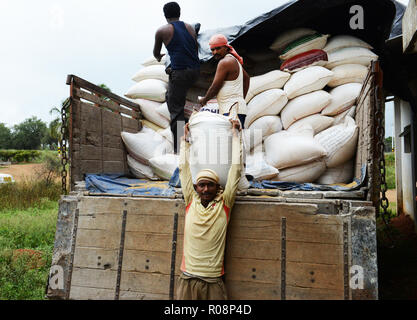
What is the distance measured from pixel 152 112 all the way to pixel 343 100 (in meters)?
2.03

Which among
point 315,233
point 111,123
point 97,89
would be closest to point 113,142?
point 111,123

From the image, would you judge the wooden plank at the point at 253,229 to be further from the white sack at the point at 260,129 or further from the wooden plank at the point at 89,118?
the wooden plank at the point at 89,118

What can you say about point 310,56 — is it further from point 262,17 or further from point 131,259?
point 131,259

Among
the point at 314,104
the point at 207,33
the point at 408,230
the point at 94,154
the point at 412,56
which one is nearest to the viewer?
the point at 94,154

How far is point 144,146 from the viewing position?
10.5ft

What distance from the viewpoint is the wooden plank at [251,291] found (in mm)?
1866

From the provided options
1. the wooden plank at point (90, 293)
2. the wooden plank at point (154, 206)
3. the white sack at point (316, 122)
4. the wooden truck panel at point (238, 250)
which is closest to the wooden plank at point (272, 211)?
the wooden truck panel at point (238, 250)

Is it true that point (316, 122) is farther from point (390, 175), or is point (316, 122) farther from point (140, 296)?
point (390, 175)

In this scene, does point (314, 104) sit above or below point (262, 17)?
below

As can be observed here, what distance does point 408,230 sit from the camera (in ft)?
15.8

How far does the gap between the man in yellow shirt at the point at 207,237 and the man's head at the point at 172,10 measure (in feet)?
6.13

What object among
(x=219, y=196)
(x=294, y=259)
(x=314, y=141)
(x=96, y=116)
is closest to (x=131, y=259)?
(x=219, y=196)

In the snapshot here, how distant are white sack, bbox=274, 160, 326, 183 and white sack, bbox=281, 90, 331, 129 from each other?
0.64m

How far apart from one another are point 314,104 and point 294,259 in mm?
1703
